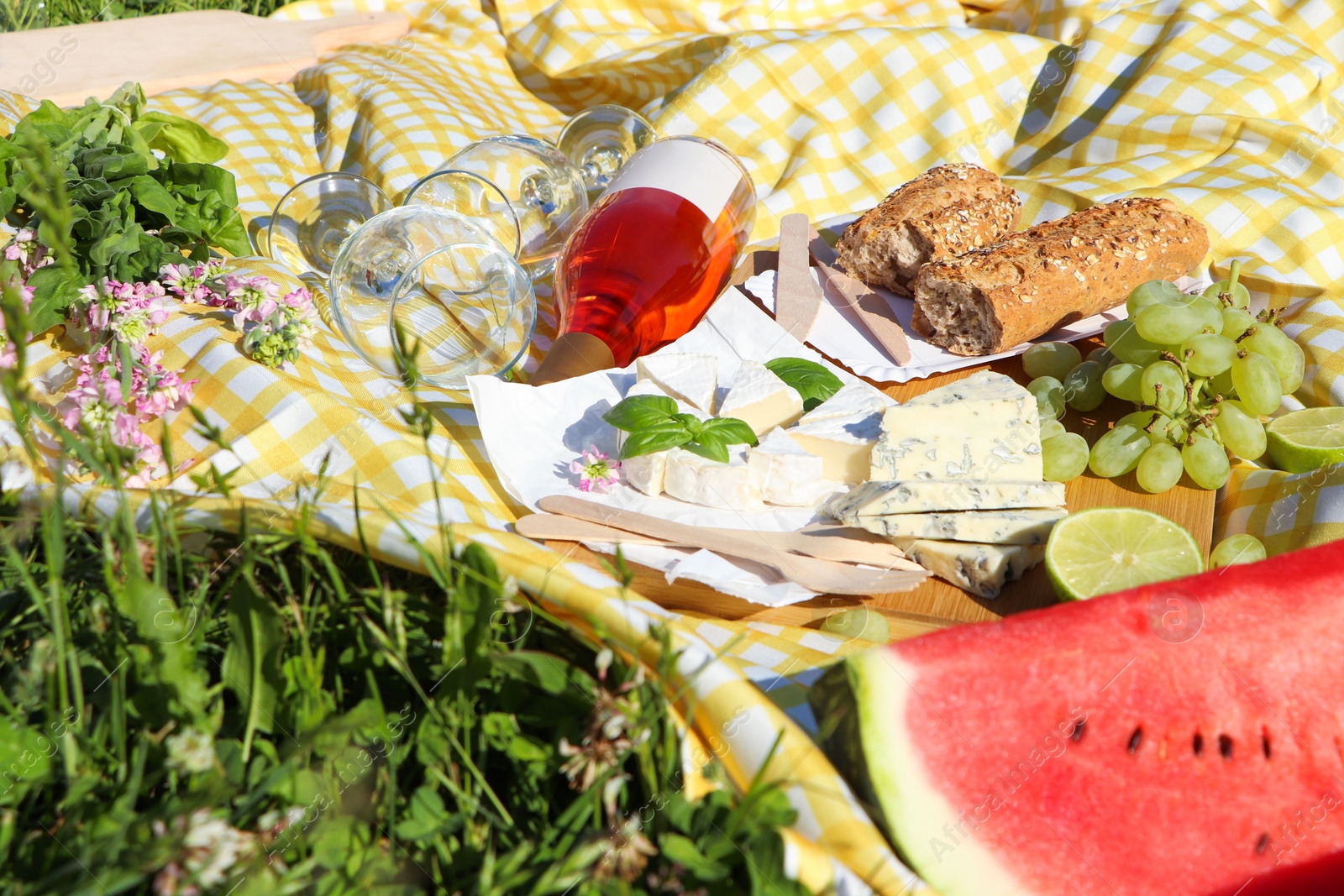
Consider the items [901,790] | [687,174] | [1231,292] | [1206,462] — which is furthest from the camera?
[687,174]

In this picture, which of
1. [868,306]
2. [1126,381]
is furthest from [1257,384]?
[868,306]

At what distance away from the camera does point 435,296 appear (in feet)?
5.01

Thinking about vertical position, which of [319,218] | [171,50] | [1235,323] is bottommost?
[1235,323]

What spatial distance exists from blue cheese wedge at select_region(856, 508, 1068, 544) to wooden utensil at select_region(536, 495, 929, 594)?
0.06m

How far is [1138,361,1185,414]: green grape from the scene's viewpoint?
55.6 inches

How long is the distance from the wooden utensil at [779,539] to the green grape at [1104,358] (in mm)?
613

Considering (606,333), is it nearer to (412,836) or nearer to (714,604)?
(714,604)

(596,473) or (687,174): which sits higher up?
(687,174)

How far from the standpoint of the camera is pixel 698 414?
4.65 feet

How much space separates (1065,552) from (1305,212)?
1.26m

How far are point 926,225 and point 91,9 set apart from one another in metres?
2.69

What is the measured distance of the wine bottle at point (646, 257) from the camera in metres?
1.63

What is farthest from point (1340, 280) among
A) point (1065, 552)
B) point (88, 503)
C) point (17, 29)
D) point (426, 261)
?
point (17, 29)

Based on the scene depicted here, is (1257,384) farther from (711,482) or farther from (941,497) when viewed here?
(711,482)
